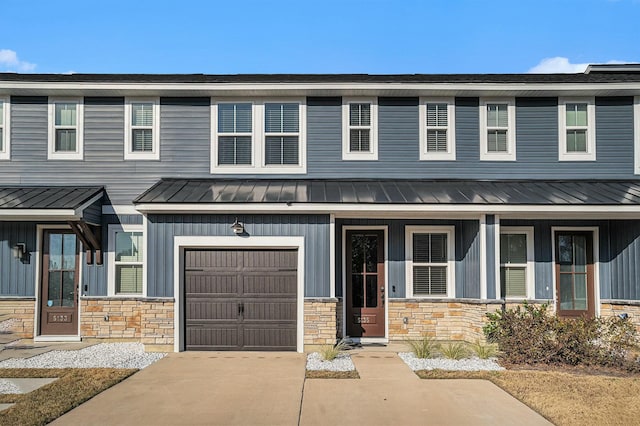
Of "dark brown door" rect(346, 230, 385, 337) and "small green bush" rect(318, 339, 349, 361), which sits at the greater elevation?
"dark brown door" rect(346, 230, 385, 337)

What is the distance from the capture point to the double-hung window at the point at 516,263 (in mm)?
10484

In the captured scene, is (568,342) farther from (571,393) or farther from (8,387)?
(8,387)

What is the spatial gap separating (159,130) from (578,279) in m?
10.2

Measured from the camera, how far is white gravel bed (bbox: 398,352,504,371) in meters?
8.20

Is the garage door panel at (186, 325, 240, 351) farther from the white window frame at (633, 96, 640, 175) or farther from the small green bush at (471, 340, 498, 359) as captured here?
the white window frame at (633, 96, 640, 175)

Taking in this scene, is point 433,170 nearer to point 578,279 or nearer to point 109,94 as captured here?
point 578,279

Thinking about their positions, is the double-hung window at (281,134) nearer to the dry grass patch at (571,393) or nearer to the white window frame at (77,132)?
the white window frame at (77,132)

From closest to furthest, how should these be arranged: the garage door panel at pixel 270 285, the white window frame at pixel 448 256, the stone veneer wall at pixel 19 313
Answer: the garage door panel at pixel 270 285 < the white window frame at pixel 448 256 < the stone veneer wall at pixel 19 313

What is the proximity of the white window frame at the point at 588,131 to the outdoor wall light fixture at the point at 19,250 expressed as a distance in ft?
40.8

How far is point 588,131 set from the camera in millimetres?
10969

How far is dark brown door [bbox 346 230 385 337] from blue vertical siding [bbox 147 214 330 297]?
133 centimetres

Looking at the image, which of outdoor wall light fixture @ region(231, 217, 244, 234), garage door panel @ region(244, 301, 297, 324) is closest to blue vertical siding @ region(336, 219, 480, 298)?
garage door panel @ region(244, 301, 297, 324)

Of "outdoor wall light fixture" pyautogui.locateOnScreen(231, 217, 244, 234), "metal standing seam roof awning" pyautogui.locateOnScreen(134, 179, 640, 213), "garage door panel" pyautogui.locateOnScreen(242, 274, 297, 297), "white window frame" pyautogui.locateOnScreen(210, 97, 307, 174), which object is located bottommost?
"garage door panel" pyautogui.locateOnScreen(242, 274, 297, 297)

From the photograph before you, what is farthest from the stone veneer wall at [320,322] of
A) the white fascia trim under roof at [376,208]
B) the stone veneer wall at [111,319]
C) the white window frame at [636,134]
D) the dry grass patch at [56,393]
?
the white window frame at [636,134]
